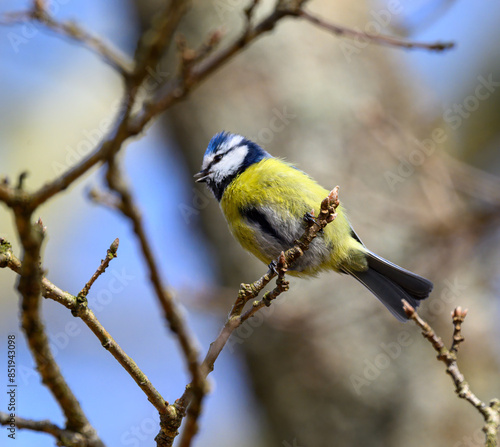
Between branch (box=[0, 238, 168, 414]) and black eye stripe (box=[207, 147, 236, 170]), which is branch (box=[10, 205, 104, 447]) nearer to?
branch (box=[0, 238, 168, 414])

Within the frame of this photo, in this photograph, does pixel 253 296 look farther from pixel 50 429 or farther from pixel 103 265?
pixel 50 429

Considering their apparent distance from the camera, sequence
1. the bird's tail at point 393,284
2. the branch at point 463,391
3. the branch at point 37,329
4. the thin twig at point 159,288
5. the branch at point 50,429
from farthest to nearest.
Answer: the bird's tail at point 393,284
the branch at point 463,391
the branch at point 50,429
the branch at point 37,329
the thin twig at point 159,288

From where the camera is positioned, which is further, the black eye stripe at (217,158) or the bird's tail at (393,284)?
the black eye stripe at (217,158)

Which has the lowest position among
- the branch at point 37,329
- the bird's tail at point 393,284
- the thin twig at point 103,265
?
the branch at point 37,329

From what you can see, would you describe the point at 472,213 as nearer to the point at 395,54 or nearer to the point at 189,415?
the point at 395,54

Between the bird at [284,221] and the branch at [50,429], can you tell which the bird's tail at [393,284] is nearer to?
the bird at [284,221]

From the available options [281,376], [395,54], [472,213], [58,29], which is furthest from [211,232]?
[58,29]

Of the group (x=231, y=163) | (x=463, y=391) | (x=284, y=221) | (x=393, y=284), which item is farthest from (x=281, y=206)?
(x=463, y=391)

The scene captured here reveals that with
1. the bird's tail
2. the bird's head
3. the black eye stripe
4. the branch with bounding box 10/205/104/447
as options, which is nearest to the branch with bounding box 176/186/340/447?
the branch with bounding box 10/205/104/447

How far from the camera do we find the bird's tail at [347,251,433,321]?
313cm

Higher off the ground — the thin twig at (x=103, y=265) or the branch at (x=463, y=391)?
the thin twig at (x=103, y=265)

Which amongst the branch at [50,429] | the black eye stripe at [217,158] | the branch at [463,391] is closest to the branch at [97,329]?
the branch at [50,429]

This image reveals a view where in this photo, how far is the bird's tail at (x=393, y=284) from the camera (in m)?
3.13

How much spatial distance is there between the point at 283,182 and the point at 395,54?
10.5 feet
